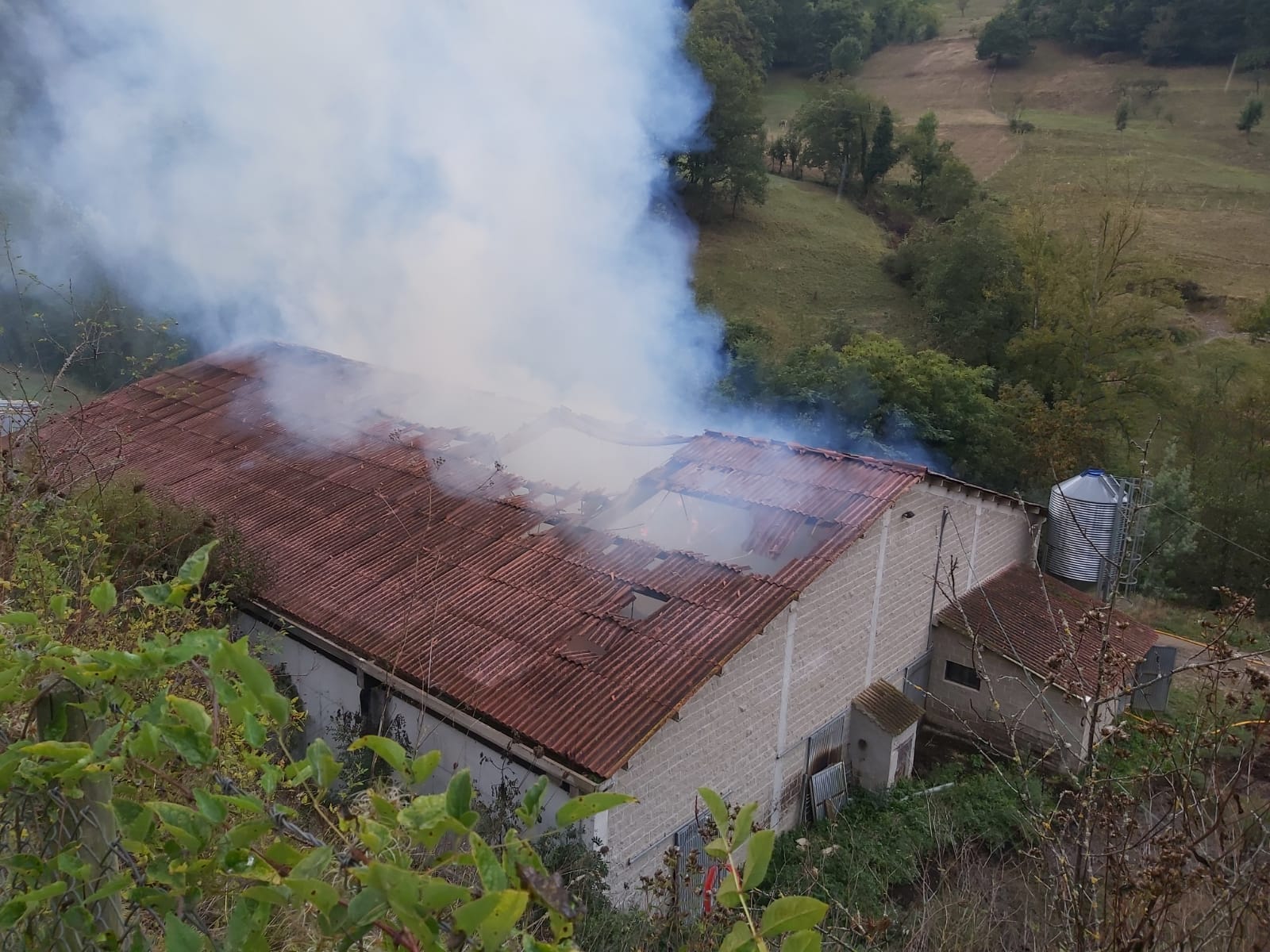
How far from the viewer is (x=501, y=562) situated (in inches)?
382

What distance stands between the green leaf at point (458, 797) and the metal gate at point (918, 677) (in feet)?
35.5

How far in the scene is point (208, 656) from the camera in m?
1.58

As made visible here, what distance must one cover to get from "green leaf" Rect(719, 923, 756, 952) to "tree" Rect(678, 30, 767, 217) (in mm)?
29410

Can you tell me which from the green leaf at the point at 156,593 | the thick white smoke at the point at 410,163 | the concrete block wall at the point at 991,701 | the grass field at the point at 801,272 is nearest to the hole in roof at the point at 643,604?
the concrete block wall at the point at 991,701

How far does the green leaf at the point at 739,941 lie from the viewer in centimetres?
163

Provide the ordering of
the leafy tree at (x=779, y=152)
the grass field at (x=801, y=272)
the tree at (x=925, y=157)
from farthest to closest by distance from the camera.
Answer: the leafy tree at (x=779, y=152), the tree at (x=925, y=157), the grass field at (x=801, y=272)

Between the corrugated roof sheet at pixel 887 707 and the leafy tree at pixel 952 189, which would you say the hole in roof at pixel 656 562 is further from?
the leafy tree at pixel 952 189

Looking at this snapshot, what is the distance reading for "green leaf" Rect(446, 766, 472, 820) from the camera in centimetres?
158

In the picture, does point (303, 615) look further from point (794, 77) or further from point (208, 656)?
point (794, 77)

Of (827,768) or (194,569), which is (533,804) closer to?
(194,569)

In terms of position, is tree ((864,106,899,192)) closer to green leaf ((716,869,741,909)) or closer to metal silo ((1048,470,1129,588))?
metal silo ((1048,470,1129,588))

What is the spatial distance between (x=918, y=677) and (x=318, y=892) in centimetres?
1159

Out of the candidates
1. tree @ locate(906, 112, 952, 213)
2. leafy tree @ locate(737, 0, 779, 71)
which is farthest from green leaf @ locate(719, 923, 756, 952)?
leafy tree @ locate(737, 0, 779, 71)

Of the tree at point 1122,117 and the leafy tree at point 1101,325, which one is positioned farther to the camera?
the tree at point 1122,117
